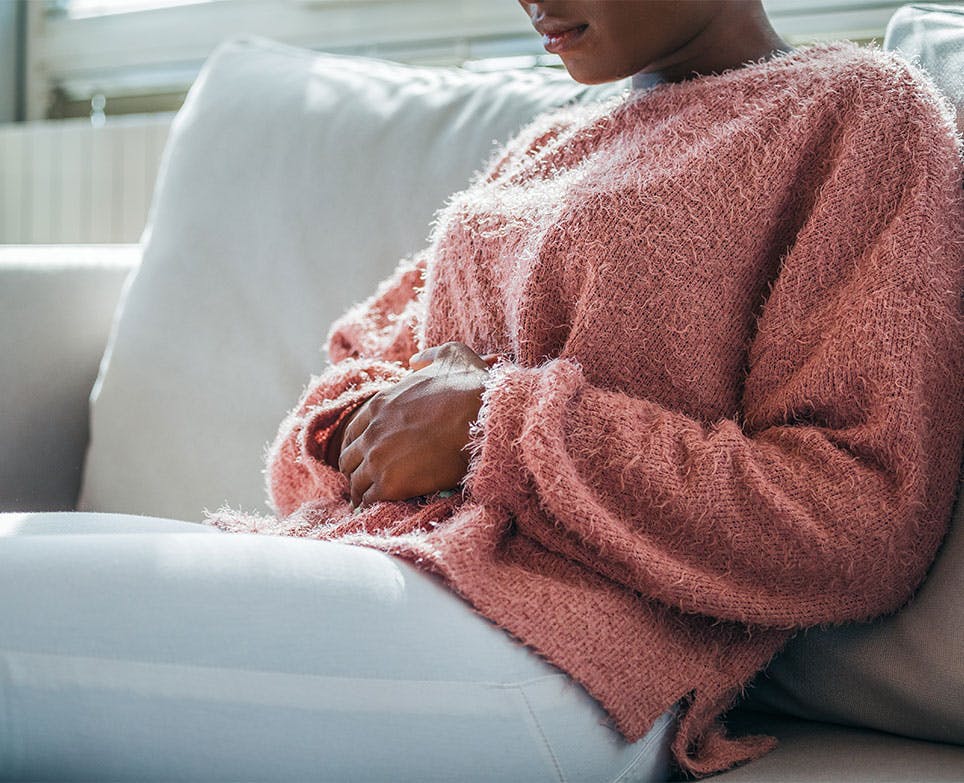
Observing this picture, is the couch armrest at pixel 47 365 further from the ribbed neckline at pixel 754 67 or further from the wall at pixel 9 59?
the wall at pixel 9 59

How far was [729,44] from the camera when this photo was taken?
944mm

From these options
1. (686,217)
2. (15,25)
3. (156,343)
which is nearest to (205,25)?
(15,25)

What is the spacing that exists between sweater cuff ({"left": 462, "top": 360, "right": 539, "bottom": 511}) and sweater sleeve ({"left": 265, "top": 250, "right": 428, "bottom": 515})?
19 centimetres

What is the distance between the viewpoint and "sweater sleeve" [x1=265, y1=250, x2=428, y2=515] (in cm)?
91

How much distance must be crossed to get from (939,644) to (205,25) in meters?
1.87

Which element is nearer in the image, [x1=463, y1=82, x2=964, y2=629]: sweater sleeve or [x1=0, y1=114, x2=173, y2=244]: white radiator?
[x1=463, y1=82, x2=964, y2=629]: sweater sleeve

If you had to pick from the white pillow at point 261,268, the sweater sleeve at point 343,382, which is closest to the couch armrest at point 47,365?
the white pillow at point 261,268

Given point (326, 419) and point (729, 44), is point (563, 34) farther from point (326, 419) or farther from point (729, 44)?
point (326, 419)

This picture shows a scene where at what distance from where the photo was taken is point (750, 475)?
714 millimetres

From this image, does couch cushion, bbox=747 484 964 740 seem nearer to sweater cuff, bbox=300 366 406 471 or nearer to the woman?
the woman

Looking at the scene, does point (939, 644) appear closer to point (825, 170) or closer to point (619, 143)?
point (825, 170)

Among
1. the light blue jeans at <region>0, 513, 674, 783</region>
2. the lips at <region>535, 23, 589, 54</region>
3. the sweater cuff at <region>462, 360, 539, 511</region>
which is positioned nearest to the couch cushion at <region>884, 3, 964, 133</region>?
the lips at <region>535, 23, 589, 54</region>

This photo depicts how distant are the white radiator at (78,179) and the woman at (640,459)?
1.25 meters

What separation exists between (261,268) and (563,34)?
0.48 metres
